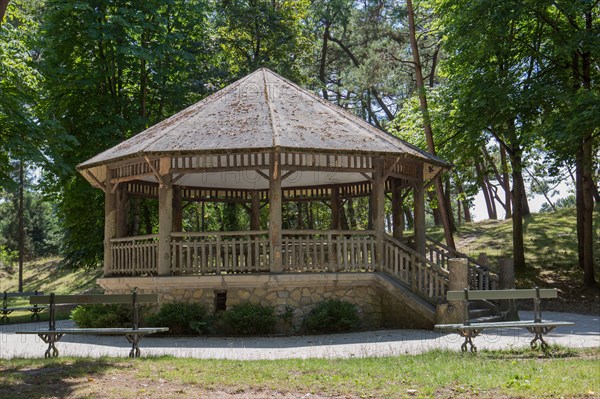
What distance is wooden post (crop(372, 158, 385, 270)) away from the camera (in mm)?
16312

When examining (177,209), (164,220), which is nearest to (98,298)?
(164,220)

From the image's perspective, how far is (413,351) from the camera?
11352 millimetres

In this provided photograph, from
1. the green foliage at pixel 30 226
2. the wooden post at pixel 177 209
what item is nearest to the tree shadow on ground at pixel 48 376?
the wooden post at pixel 177 209

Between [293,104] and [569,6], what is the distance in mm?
9031

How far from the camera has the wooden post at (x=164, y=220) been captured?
52.6 feet

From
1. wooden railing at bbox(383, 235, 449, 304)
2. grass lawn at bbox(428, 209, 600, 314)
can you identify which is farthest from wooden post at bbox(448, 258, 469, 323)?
A: grass lawn at bbox(428, 209, 600, 314)

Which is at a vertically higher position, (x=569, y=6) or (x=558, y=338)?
(x=569, y=6)

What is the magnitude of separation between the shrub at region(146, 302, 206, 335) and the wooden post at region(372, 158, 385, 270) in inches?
176

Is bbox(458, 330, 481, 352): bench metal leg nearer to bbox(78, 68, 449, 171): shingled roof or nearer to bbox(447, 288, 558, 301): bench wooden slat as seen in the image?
bbox(447, 288, 558, 301): bench wooden slat

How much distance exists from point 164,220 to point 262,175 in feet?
8.70

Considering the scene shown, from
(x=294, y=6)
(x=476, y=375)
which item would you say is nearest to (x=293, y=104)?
(x=476, y=375)

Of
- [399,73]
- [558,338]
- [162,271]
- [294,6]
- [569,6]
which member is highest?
[294,6]

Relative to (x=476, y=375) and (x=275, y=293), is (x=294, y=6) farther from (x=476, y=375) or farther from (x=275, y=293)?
(x=476, y=375)

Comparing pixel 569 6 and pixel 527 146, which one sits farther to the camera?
pixel 527 146
